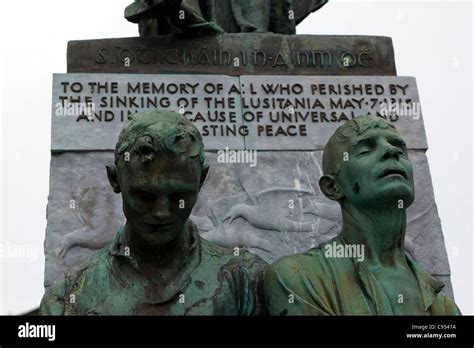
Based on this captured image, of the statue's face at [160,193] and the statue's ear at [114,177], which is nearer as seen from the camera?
the statue's face at [160,193]

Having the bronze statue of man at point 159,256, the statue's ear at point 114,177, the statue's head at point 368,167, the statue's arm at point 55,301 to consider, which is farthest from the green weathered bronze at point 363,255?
the statue's arm at point 55,301

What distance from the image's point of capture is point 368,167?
5.56m

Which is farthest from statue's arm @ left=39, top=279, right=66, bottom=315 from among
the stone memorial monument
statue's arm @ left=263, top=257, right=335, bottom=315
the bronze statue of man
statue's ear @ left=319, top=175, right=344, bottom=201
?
the stone memorial monument

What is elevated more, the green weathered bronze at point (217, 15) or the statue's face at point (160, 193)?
the green weathered bronze at point (217, 15)

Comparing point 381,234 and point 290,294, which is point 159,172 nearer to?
point 290,294

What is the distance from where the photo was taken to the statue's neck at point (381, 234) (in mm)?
5590

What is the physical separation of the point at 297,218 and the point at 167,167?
8.82 ft

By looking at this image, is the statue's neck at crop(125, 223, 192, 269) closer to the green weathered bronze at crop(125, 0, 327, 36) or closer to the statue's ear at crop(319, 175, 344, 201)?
the statue's ear at crop(319, 175, 344, 201)

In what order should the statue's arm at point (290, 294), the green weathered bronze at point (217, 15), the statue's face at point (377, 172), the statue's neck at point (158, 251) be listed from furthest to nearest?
the green weathered bronze at point (217, 15), the statue's face at point (377, 172), the statue's neck at point (158, 251), the statue's arm at point (290, 294)

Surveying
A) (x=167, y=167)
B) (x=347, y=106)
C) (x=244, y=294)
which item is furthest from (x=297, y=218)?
(x=167, y=167)

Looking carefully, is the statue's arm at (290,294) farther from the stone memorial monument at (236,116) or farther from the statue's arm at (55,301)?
the stone memorial monument at (236,116)
